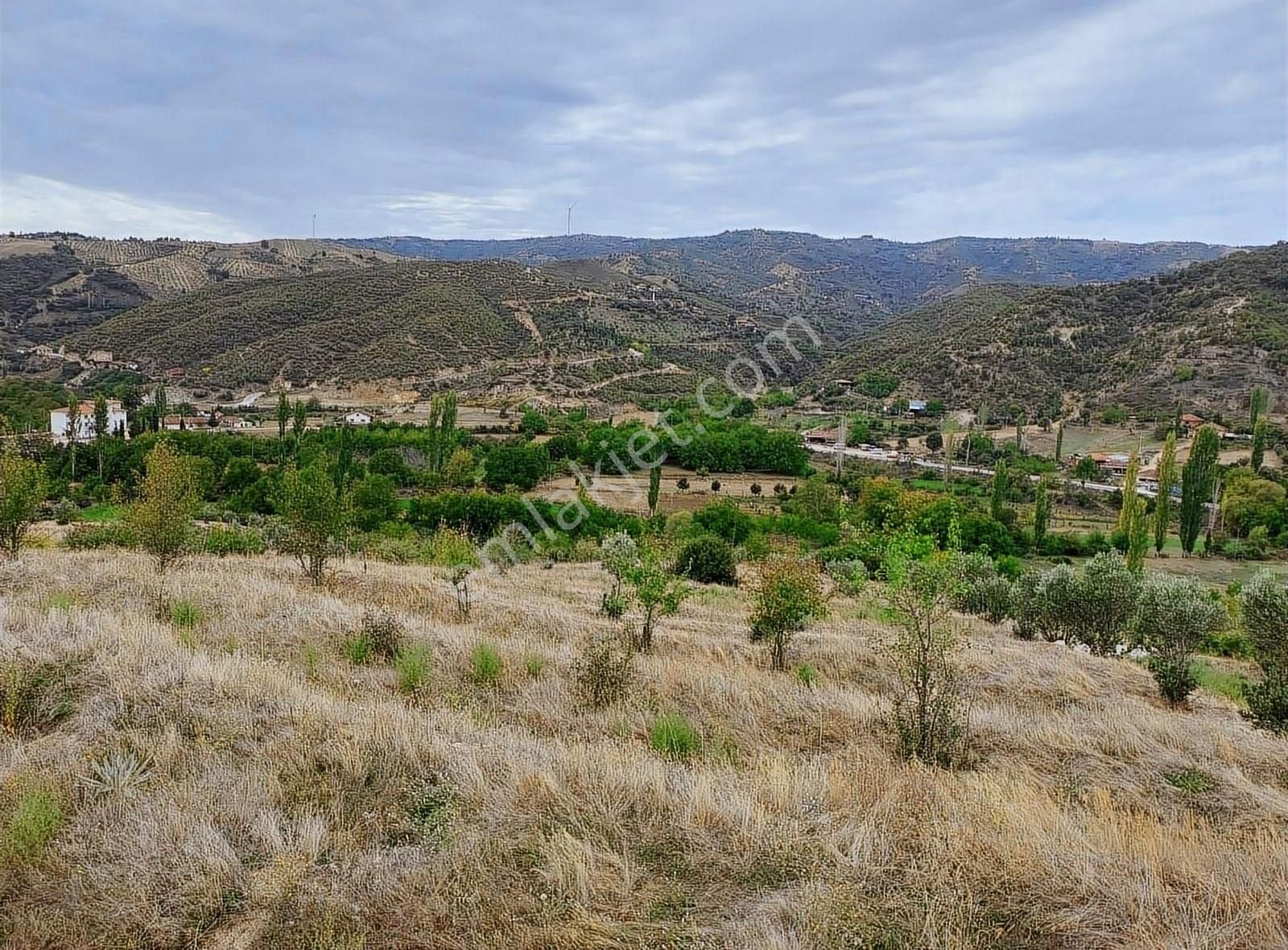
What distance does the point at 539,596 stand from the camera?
14.9 m

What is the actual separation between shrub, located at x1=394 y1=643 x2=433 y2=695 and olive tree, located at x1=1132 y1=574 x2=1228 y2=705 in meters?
9.42

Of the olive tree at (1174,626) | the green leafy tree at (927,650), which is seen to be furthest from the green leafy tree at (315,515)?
A: the olive tree at (1174,626)

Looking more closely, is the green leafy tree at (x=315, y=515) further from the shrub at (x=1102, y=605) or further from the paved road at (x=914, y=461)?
the paved road at (x=914, y=461)

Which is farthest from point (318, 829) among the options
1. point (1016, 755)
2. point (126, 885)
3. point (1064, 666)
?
point (1064, 666)

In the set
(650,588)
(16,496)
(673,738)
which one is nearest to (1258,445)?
(650,588)

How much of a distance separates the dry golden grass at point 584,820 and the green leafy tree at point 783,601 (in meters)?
2.80

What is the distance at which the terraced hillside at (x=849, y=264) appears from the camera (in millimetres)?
133500

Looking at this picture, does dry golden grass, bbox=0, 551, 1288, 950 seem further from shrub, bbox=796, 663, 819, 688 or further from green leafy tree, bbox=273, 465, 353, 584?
green leafy tree, bbox=273, 465, 353, 584

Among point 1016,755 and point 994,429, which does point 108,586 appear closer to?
point 1016,755

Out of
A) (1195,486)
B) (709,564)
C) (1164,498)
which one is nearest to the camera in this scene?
(709,564)

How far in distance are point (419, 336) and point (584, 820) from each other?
242 feet

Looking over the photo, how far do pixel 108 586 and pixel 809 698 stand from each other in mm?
10032

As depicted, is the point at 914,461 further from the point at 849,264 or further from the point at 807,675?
the point at 849,264

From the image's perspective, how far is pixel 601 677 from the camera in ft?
24.1
